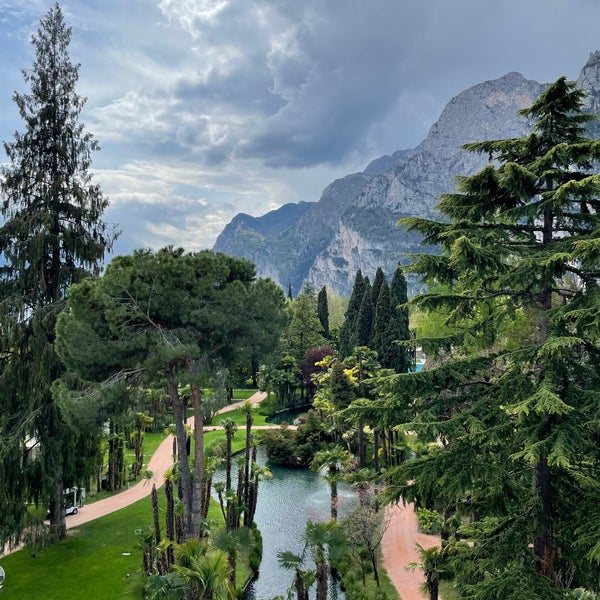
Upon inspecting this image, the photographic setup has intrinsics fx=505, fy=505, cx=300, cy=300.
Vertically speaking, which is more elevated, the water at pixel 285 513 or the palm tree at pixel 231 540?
the palm tree at pixel 231 540

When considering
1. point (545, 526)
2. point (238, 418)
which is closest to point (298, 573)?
point (545, 526)

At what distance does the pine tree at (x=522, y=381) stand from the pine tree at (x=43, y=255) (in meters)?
15.3

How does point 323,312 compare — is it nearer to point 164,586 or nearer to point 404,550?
point 404,550

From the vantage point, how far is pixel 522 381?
9383 mm

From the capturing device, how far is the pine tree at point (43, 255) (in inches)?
764

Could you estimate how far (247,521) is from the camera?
75.5ft

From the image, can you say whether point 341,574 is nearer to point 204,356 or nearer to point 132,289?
point 204,356

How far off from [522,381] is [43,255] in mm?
18768

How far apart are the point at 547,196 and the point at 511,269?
153cm

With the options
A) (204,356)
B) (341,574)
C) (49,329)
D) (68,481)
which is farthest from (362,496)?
(49,329)

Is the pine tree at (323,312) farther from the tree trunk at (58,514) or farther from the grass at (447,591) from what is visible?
the grass at (447,591)

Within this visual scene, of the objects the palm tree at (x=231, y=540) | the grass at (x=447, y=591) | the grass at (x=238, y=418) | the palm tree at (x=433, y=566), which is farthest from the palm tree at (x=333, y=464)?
the grass at (x=238, y=418)

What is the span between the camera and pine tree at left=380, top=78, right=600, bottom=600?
8.50 metres

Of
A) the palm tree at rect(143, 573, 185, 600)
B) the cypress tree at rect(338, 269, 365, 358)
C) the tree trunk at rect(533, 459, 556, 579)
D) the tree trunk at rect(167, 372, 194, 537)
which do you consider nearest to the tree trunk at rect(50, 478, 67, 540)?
the tree trunk at rect(167, 372, 194, 537)
